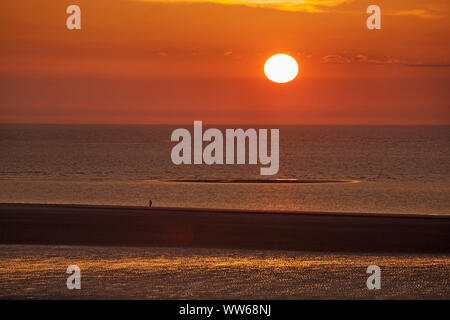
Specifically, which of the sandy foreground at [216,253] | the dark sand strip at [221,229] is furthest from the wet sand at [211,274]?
the dark sand strip at [221,229]

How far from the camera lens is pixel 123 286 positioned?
1734 centimetres

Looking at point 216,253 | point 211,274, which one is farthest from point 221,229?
point 211,274

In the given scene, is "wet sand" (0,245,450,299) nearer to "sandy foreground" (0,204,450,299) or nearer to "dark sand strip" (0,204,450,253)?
"sandy foreground" (0,204,450,299)

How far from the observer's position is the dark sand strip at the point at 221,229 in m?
24.8

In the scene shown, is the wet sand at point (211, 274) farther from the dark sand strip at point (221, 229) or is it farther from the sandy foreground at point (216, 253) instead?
the dark sand strip at point (221, 229)

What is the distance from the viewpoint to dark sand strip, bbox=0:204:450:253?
24828mm

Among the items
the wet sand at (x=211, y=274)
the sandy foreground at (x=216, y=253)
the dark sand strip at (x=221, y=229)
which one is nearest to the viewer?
the wet sand at (x=211, y=274)

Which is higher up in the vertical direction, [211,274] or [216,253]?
[216,253]

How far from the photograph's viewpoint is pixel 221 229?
28188 millimetres

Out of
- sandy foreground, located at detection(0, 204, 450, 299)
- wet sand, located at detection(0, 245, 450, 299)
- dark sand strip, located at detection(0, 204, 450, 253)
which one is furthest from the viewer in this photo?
dark sand strip, located at detection(0, 204, 450, 253)

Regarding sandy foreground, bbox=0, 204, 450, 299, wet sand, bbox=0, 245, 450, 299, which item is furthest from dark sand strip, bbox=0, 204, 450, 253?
wet sand, bbox=0, 245, 450, 299

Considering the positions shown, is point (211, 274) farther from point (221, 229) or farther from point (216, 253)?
point (221, 229)

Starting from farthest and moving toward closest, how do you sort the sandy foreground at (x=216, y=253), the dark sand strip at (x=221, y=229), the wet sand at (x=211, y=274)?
the dark sand strip at (x=221, y=229) < the sandy foreground at (x=216, y=253) < the wet sand at (x=211, y=274)

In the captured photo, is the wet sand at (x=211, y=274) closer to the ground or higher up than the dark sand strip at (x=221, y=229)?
closer to the ground
